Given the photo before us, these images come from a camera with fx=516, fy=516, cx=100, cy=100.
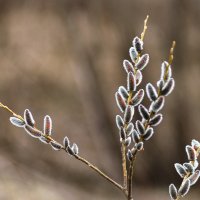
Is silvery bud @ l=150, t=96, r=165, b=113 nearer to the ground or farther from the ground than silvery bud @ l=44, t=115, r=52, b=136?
nearer to the ground

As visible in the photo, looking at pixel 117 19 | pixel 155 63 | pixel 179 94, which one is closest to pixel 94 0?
pixel 117 19

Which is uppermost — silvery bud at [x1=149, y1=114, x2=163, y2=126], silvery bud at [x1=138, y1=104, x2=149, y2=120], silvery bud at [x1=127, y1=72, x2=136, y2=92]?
silvery bud at [x1=127, y1=72, x2=136, y2=92]

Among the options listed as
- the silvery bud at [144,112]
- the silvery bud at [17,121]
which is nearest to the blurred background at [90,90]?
the silvery bud at [17,121]

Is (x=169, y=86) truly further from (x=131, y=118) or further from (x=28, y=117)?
(x=28, y=117)

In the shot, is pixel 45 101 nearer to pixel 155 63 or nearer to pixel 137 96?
pixel 155 63

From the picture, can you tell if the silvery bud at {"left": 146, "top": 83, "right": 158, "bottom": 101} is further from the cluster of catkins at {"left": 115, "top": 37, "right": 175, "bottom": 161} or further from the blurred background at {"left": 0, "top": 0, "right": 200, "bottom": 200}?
the blurred background at {"left": 0, "top": 0, "right": 200, "bottom": 200}

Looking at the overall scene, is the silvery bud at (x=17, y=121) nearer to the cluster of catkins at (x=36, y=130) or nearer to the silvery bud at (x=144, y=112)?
the cluster of catkins at (x=36, y=130)

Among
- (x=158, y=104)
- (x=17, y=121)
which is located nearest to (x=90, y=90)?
(x=17, y=121)

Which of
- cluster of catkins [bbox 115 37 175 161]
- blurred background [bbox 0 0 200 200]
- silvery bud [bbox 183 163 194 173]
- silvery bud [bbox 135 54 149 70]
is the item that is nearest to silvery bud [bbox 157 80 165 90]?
cluster of catkins [bbox 115 37 175 161]
